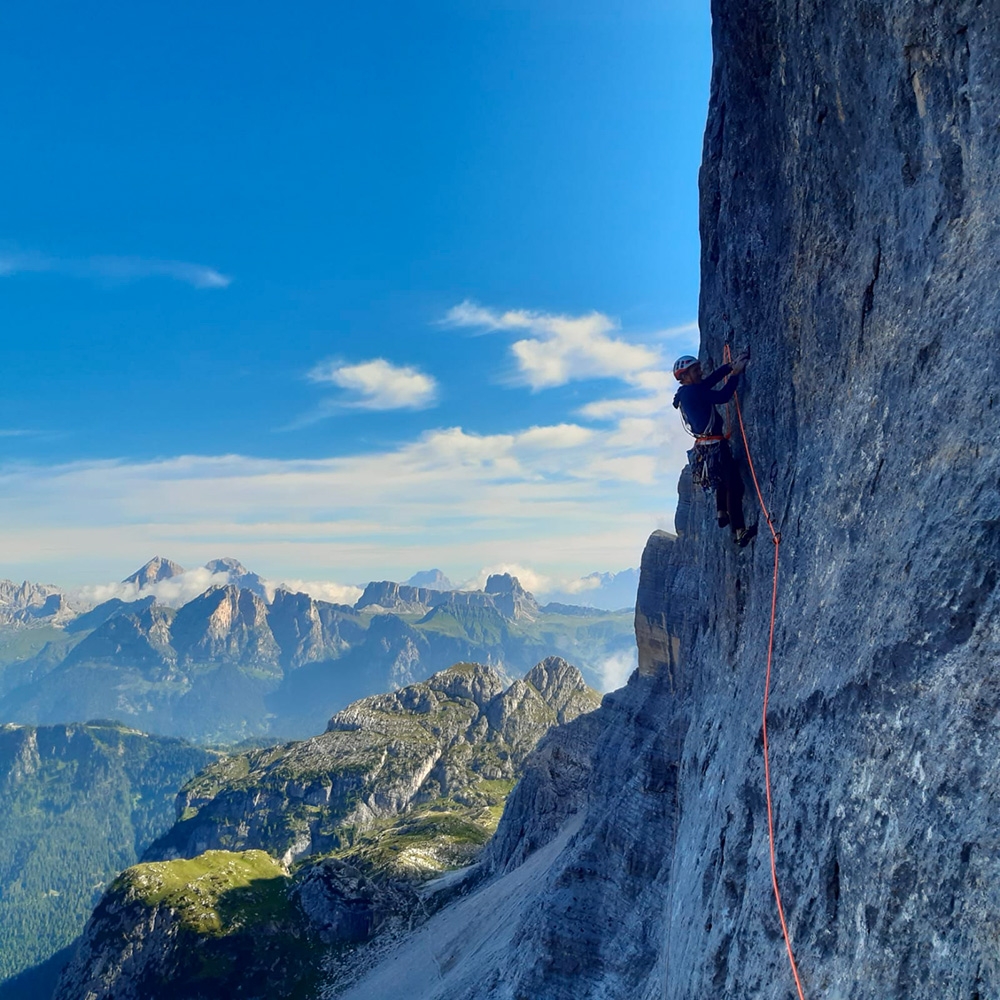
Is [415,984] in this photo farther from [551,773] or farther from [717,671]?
[717,671]

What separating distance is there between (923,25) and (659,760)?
103ft

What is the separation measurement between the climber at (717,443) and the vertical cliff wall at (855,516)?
1.47 ft

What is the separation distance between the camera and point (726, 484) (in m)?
17.6

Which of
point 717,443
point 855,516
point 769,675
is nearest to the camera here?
point 855,516

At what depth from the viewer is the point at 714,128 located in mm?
19250

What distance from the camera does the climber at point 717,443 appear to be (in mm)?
17516

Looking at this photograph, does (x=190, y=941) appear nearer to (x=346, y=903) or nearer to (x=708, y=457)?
(x=346, y=903)

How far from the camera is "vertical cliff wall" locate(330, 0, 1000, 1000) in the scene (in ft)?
28.8

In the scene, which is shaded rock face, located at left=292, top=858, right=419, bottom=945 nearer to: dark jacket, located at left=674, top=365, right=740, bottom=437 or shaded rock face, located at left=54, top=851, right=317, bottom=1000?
shaded rock face, located at left=54, top=851, right=317, bottom=1000

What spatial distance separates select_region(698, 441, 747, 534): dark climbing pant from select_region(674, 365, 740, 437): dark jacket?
1.73ft

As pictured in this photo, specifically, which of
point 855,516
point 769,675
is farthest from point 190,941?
point 855,516

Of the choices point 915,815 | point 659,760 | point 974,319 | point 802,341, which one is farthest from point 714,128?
point 659,760

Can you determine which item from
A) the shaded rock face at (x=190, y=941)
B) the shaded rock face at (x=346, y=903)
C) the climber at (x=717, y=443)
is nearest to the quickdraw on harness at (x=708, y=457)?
the climber at (x=717, y=443)

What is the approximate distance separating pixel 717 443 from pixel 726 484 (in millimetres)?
1085
